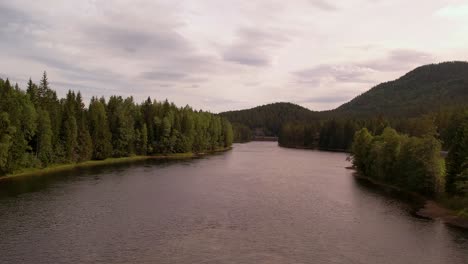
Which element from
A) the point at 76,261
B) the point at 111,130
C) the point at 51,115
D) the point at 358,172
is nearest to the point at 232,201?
the point at 76,261

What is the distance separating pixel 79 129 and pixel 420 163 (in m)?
99.1

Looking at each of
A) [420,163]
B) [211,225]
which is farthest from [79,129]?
[420,163]

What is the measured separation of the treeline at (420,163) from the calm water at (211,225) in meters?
8.97

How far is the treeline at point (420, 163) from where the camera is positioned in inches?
2763

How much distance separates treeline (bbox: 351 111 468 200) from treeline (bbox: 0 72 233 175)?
8609 cm

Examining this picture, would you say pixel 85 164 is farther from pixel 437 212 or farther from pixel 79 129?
pixel 437 212

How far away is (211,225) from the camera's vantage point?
56125mm

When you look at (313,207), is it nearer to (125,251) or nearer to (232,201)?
(232,201)

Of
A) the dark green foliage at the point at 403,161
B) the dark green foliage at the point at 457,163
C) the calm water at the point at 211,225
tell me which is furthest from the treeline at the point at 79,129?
the dark green foliage at the point at 457,163

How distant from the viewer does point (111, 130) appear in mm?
150250

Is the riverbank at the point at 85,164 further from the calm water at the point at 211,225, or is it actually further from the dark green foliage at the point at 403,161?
the dark green foliage at the point at 403,161

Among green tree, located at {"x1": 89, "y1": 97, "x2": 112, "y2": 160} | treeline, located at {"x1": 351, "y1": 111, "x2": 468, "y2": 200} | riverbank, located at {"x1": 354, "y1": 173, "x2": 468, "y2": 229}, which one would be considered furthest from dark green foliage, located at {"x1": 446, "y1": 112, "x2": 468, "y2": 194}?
green tree, located at {"x1": 89, "y1": 97, "x2": 112, "y2": 160}

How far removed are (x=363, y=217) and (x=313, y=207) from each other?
352 inches

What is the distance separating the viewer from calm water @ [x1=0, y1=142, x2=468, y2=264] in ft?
146
